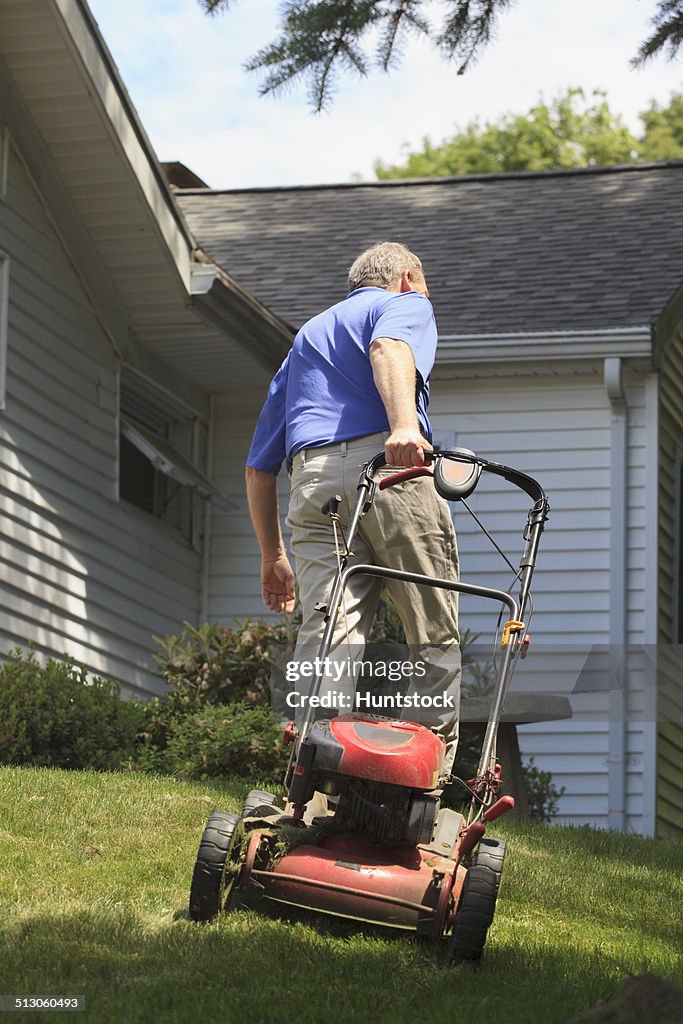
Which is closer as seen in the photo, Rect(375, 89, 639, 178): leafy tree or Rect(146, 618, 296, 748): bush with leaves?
Rect(146, 618, 296, 748): bush with leaves

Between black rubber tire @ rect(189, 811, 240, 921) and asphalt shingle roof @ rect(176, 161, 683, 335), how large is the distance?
7.55 m

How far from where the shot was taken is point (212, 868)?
4.42 metres

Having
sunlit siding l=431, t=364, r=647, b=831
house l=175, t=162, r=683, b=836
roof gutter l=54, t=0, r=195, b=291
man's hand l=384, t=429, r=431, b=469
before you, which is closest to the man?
man's hand l=384, t=429, r=431, b=469

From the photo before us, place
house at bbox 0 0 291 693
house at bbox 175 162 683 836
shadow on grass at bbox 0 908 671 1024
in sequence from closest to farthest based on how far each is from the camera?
1. shadow on grass at bbox 0 908 671 1024
2. house at bbox 0 0 291 693
3. house at bbox 175 162 683 836

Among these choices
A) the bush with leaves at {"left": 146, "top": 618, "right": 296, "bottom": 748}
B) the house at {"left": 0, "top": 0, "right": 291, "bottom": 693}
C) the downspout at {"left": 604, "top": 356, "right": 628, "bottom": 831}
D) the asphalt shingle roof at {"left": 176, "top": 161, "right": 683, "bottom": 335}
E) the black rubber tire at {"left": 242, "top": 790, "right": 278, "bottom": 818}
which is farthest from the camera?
the asphalt shingle roof at {"left": 176, "top": 161, "right": 683, "bottom": 335}

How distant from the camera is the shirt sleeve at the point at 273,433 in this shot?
216 inches

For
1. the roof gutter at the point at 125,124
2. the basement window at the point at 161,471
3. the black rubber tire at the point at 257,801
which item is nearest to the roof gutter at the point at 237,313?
the roof gutter at the point at 125,124

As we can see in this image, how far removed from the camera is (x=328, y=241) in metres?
14.2

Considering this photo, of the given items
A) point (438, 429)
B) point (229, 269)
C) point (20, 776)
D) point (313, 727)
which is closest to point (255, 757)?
point (20, 776)

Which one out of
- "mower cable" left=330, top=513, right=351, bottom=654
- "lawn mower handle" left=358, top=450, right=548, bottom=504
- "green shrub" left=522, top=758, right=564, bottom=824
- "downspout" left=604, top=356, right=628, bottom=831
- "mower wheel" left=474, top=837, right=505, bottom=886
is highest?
"downspout" left=604, top=356, right=628, bottom=831

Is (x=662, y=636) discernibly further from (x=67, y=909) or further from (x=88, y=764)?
(x=67, y=909)

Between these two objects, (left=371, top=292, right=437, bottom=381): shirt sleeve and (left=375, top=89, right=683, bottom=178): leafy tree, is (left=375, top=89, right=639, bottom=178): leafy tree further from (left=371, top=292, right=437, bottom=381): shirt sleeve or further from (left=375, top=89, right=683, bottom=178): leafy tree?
(left=371, top=292, right=437, bottom=381): shirt sleeve

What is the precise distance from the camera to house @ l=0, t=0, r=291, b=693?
368 inches

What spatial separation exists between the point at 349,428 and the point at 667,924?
2068 mm
